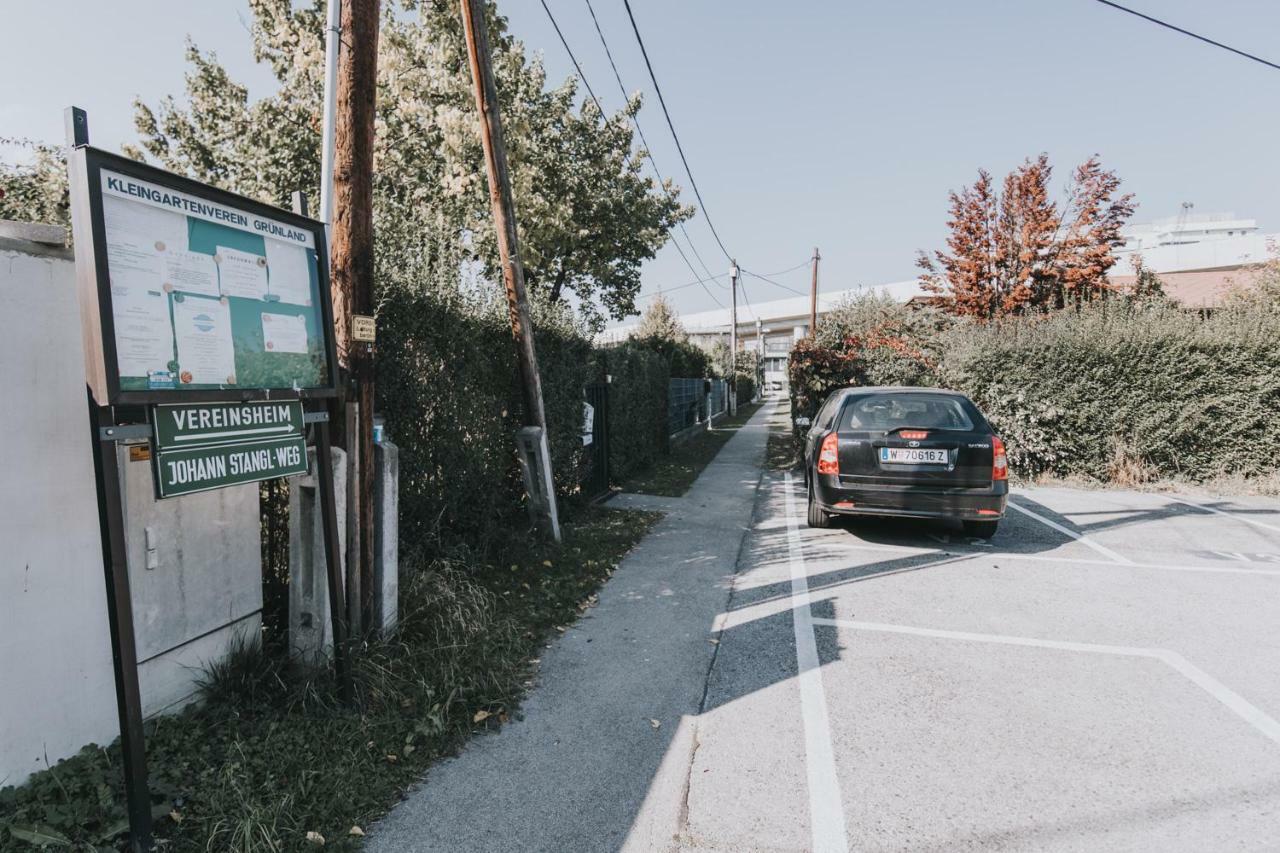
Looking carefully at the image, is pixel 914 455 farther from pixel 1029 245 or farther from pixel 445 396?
pixel 1029 245

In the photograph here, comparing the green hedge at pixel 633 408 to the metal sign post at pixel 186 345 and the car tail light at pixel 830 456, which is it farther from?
the metal sign post at pixel 186 345

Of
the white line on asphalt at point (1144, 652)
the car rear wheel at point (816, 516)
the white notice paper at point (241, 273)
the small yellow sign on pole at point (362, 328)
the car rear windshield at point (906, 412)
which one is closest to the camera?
the white notice paper at point (241, 273)

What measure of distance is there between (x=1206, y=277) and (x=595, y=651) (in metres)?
40.0

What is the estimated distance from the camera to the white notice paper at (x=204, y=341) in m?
2.46

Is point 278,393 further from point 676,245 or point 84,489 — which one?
point 676,245

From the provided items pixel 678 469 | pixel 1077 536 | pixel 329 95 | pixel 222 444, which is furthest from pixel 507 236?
pixel 1077 536

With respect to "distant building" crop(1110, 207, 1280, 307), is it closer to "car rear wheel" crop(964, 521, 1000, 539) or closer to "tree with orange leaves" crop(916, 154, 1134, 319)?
"tree with orange leaves" crop(916, 154, 1134, 319)

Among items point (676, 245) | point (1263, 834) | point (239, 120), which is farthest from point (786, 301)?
point (1263, 834)

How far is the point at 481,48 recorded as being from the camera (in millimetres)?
6031

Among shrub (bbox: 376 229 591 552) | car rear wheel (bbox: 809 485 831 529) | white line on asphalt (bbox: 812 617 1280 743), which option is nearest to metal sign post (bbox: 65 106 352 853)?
shrub (bbox: 376 229 591 552)

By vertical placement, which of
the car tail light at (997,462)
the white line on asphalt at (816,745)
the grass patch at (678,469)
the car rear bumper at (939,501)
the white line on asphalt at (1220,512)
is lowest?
the white line on asphalt at (1220,512)

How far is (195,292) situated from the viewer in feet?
8.32

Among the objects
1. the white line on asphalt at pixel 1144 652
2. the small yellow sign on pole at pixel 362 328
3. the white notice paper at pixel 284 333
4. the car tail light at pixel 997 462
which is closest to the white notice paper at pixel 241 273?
the white notice paper at pixel 284 333

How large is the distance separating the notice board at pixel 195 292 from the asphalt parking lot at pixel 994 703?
8.80ft
